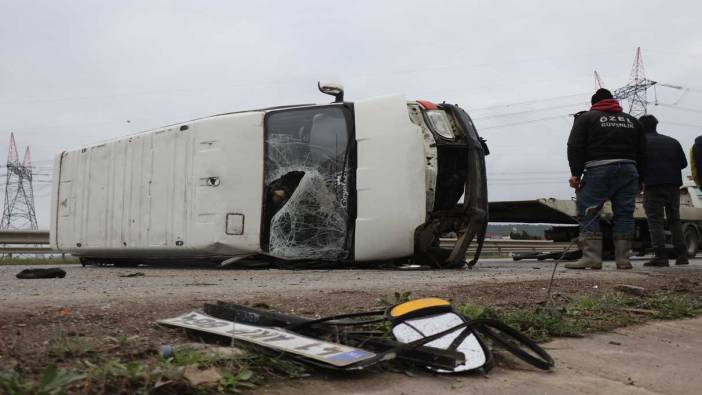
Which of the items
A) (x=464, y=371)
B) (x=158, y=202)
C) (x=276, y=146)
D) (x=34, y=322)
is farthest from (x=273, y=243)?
(x=464, y=371)

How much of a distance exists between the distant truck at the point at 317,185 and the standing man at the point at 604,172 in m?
1.09

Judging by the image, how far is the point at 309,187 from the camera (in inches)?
247

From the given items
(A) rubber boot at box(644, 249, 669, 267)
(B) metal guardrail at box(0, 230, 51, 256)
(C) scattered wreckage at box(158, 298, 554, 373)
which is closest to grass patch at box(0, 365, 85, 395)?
(C) scattered wreckage at box(158, 298, 554, 373)

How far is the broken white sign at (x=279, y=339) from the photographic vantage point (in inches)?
66.6

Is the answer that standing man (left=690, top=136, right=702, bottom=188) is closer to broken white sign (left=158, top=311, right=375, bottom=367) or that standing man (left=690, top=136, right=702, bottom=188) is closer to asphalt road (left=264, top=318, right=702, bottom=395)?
asphalt road (left=264, top=318, right=702, bottom=395)

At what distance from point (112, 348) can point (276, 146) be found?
499cm

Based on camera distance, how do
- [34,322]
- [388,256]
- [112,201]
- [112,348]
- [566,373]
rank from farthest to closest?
1. [112,201]
2. [388,256]
3. [34,322]
4. [566,373]
5. [112,348]

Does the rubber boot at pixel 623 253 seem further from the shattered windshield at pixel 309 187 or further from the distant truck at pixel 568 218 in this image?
the distant truck at pixel 568 218

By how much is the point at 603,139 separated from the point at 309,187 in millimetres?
2931

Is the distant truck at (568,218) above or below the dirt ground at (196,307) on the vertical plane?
above

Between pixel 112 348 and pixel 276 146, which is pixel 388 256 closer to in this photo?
pixel 276 146

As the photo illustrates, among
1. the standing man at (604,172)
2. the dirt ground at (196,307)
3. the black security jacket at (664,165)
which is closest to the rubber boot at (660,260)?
the black security jacket at (664,165)

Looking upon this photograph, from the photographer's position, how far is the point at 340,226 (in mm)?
6242

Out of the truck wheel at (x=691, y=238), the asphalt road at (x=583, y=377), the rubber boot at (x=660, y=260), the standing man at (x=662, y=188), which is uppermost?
the standing man at (x=662, y=188)
